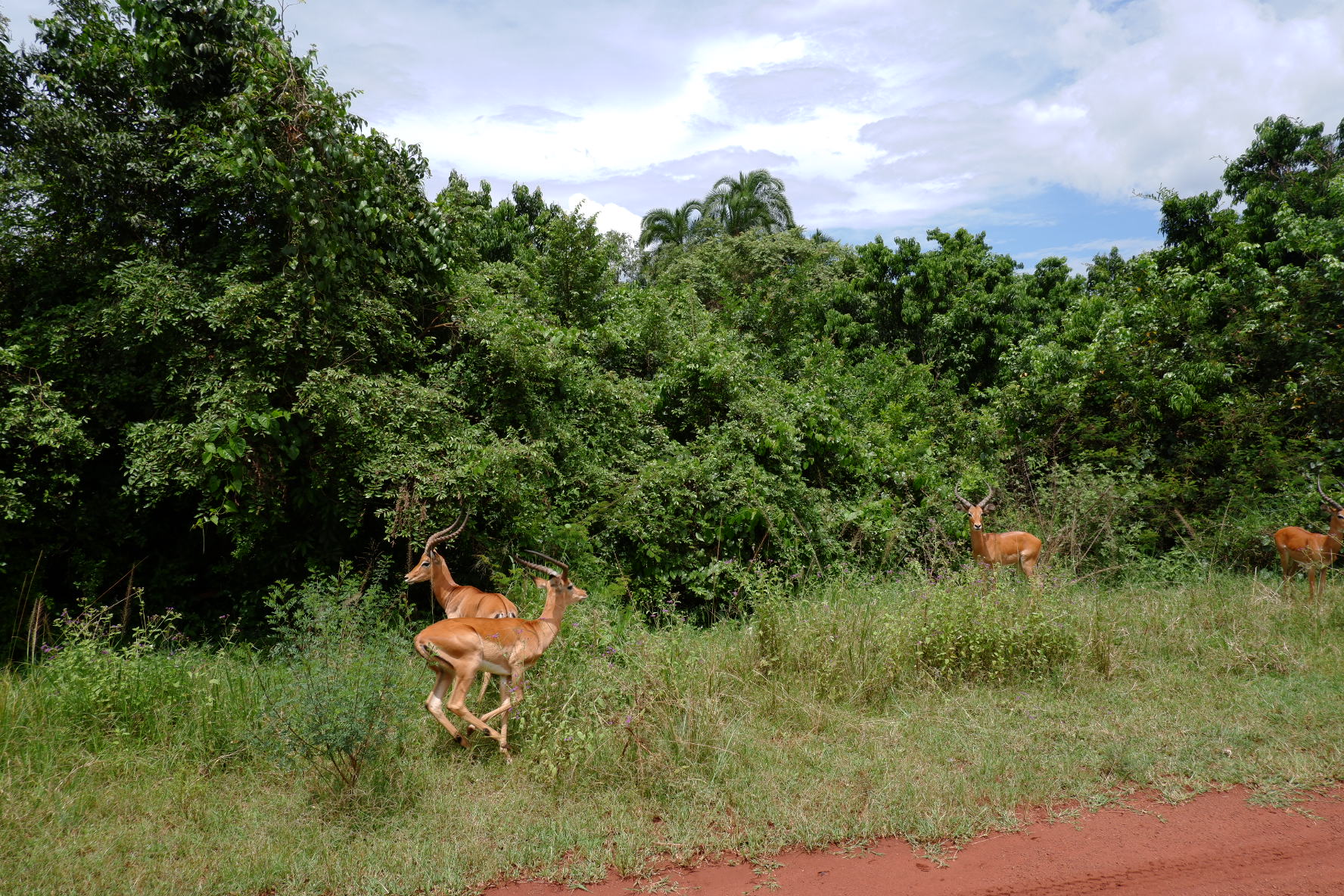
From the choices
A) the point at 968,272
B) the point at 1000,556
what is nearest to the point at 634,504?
the point at 1000,556

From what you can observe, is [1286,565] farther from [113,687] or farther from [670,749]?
[113,687]

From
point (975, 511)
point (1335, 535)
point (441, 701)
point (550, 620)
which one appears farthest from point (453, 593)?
point (1335, 535)

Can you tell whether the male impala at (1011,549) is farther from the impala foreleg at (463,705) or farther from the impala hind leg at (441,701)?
the impala hind leg at (441,701)

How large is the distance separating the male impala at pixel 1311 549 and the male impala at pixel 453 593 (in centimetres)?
779

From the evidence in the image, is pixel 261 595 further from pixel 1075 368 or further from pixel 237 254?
pixel 1075 368

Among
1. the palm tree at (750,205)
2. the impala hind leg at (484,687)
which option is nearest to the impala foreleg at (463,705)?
the impala hind leg at (484,687)

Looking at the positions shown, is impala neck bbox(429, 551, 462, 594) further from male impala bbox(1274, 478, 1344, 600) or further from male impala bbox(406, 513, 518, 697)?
male impala bbox(1274, 478, 1344, 600)

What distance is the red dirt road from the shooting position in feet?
12.3

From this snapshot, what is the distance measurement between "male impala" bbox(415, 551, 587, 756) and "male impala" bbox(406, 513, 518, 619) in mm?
1123

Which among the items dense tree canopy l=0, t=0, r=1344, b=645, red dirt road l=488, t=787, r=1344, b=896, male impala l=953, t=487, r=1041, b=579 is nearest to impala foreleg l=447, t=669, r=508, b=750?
red dirt road l=488, t=787, r=1344, b=896

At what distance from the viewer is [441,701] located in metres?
5.04

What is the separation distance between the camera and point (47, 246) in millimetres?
7258

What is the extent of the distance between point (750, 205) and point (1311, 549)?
25.3 metres

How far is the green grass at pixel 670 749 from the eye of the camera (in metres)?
4.07
